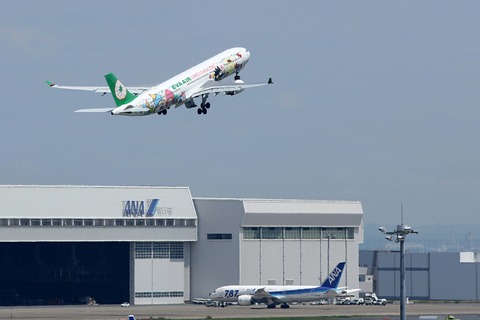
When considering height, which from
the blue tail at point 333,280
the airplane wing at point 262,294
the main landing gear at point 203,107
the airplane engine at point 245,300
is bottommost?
the airplane engine at point 245,300

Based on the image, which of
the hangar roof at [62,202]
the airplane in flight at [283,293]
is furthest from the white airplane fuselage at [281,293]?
the hangar roof at [62,202]

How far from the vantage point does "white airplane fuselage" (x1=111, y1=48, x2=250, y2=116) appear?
419ft

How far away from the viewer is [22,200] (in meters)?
191

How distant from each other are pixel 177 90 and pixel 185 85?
2019 millimetres

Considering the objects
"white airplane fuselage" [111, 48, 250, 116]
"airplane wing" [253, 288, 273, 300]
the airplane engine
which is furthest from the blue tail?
"white airplane fuselage" [111, 48, 250, 116]

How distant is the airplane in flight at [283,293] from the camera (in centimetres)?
18200

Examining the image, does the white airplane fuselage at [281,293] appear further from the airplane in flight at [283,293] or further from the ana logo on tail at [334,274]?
the ana logo on tail at [334,274]

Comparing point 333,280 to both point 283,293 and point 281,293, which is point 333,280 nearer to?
point 283,293

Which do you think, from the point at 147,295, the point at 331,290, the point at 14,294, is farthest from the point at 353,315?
the point at 14,294

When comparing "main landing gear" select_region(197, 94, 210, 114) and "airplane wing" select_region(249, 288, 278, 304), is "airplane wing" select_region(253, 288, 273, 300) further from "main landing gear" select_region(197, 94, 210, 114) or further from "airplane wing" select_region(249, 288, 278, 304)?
"main landing gear" select_region(197, 94, 210, 114)

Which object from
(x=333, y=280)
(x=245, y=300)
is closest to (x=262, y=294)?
(x=245, y=300)

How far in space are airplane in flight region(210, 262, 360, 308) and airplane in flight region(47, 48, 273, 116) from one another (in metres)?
48.9

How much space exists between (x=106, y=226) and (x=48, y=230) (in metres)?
9.67

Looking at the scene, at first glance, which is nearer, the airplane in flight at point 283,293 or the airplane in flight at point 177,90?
the airplane in flight at point 177,90
